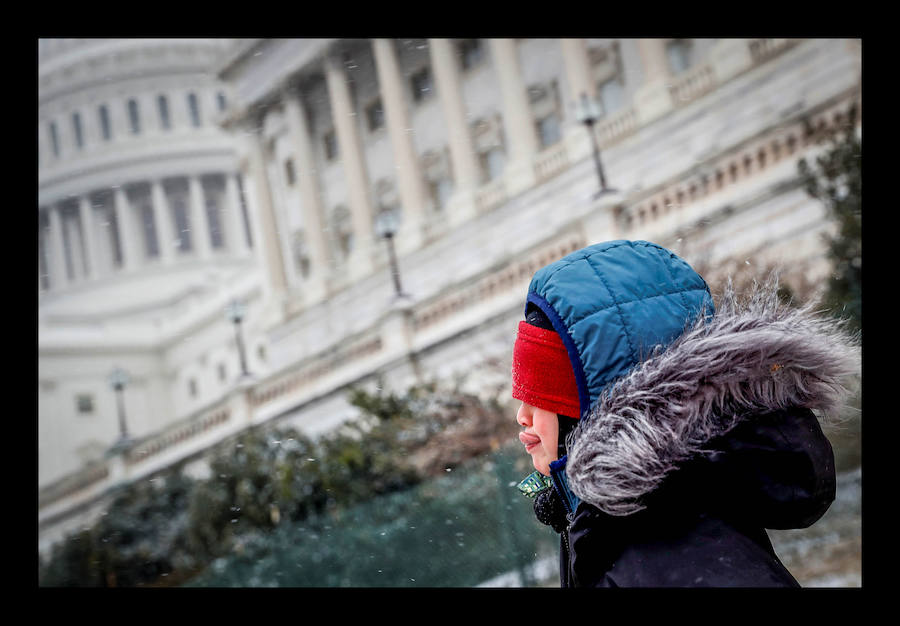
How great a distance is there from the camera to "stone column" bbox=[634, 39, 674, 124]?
1823 centimetres

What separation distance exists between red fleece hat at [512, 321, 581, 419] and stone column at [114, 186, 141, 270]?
6020 cm

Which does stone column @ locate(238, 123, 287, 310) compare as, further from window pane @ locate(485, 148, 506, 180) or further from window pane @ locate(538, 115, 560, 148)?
window pane @ locate(538, 115, 560, 148)

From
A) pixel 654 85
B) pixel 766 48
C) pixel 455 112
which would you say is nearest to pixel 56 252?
pixel 455 112

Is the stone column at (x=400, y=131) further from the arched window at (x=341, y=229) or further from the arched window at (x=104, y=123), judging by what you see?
the arched window at (x=104, y=123)

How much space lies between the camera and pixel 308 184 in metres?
31.2

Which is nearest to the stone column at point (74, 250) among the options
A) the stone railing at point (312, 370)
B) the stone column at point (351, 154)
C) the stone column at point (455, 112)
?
the stone column at point (351, 154)

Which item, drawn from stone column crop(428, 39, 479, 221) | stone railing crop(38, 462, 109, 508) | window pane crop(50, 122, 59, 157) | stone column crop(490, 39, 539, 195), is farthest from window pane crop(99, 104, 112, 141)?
stone column crop(490, 39, 539, 195)

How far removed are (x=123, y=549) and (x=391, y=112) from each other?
15.3 meters

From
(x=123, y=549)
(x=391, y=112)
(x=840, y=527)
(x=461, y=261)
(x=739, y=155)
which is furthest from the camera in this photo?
(x=391, y=112)
